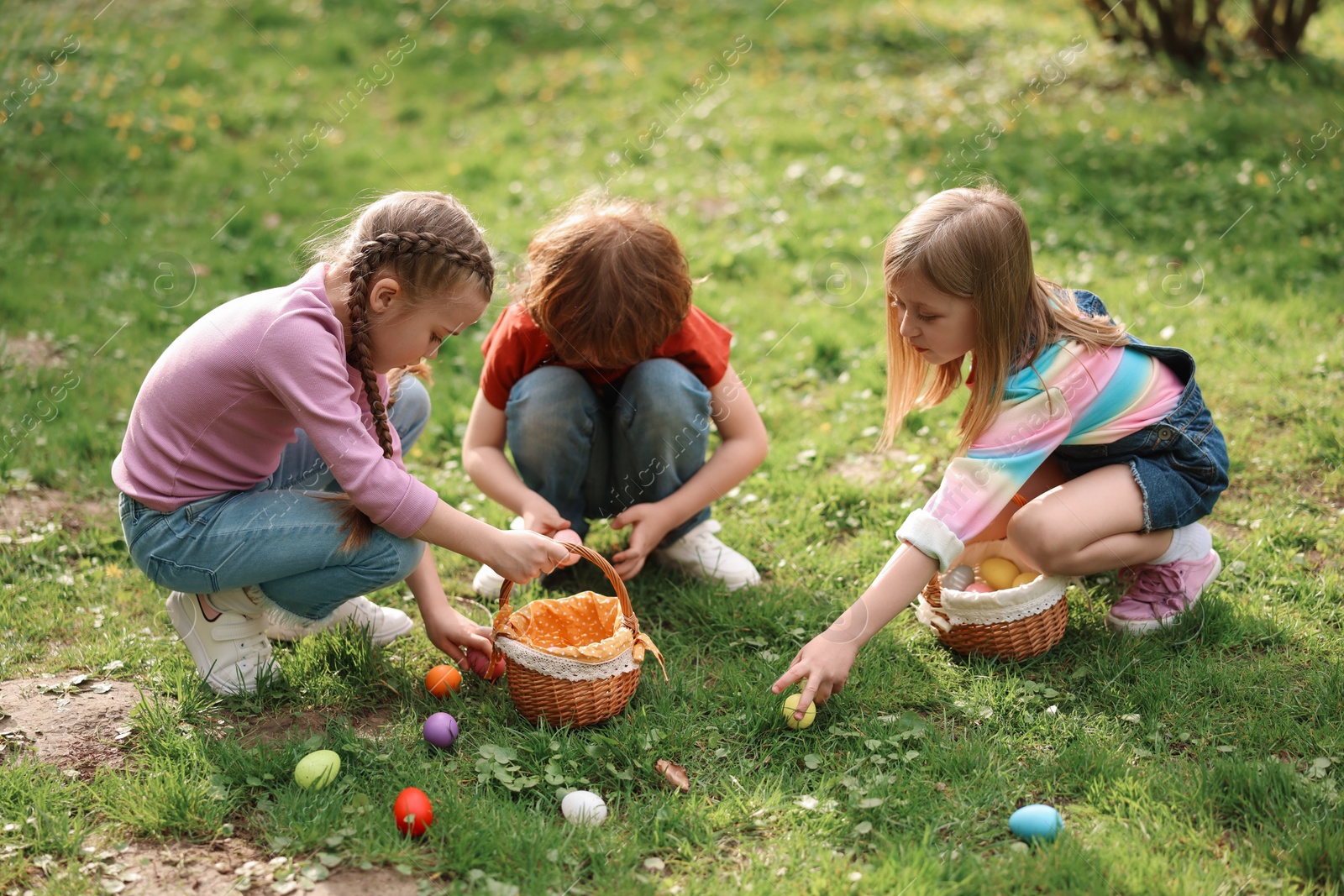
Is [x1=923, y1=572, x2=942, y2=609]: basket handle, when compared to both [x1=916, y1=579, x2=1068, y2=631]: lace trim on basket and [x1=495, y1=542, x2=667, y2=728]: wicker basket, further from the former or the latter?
[x1=495, y1=542, x2=667, y2=728]: wicker basket

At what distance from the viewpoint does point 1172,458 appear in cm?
274

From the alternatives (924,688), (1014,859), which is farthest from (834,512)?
(1014,859)

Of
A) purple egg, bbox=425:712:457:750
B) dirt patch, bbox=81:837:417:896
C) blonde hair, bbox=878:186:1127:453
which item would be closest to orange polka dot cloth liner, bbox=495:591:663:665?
purple egg, bbox=425:712:457:750

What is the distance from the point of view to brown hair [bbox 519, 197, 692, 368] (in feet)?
8.68

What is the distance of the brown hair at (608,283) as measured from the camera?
8.68ft

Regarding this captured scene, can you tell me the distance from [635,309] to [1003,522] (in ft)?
3.61

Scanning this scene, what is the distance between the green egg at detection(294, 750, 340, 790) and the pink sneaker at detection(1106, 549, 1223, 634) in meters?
1.88

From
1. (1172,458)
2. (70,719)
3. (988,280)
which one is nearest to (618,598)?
(988,280)

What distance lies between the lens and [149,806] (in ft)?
7.25

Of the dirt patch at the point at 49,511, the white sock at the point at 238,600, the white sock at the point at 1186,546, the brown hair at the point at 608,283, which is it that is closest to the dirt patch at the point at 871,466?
the white sock at the point at 1186,546

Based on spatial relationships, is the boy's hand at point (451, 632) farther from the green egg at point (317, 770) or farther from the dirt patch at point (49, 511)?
the dirt patch at point (49, 511)

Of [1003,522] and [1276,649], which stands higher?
[1003,522]

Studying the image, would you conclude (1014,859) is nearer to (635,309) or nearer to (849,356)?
(635,309)

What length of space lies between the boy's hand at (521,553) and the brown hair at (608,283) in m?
0.55
